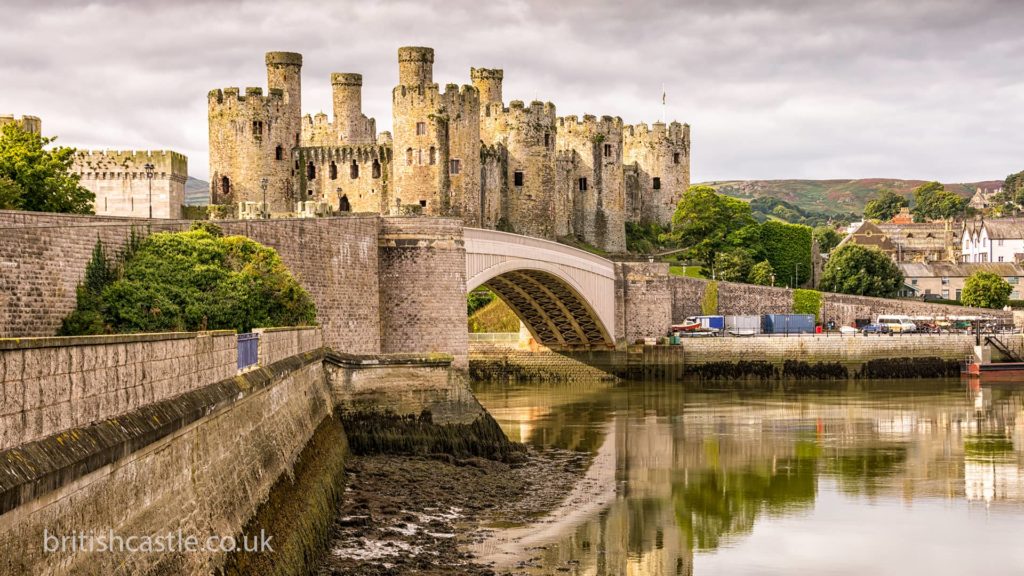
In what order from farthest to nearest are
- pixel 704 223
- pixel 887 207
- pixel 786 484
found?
pixel 887 207, pixel 704 223, pixel 786 484

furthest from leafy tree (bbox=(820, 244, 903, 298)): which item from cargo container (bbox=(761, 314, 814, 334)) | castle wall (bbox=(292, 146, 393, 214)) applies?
castle wall (bbox=(292, 146, 393, 214))

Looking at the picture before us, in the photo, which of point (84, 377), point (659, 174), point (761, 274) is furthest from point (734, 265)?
point (84, 377)

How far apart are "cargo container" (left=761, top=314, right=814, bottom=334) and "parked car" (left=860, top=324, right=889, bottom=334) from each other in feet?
8.47

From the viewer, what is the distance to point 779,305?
61125 millimetres

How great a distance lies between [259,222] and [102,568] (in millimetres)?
18994

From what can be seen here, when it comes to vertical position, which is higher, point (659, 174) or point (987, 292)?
point (659, 174)

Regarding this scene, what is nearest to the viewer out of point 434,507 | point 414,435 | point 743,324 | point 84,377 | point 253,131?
point 84,377

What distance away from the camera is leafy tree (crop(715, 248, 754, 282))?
67.1 metres

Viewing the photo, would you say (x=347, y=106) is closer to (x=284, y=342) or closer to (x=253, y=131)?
(x=253, y=131)

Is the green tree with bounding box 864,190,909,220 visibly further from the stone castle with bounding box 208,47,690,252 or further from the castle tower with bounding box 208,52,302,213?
the castle tower with bounding box 208,52,302,213

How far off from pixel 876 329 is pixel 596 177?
732 inches

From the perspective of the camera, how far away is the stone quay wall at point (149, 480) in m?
6.52

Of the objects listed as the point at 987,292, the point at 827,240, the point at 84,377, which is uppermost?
the point at 827,240

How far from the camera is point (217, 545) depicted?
996 centimetres
